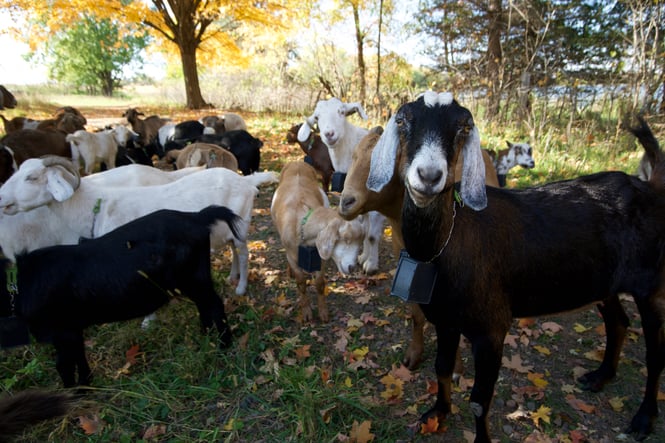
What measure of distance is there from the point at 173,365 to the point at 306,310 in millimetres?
1374

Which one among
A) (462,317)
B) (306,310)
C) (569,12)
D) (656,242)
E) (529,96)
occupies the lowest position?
(306,310)

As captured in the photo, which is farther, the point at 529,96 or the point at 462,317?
the point at 529,96

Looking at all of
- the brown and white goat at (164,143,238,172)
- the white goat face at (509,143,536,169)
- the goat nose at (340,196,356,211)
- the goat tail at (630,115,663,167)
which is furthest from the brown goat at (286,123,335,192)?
the goat tail at (630,115,663,167)

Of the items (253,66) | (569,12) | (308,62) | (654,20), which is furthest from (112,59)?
(654,20)

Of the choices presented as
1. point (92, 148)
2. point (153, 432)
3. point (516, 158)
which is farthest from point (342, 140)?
point (92, 148)

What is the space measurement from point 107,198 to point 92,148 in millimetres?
4441

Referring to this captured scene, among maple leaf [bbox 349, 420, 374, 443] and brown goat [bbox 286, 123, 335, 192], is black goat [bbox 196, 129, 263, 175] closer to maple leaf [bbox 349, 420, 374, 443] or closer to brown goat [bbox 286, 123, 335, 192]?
brown goat [bbox 286, 123, 335, 192]

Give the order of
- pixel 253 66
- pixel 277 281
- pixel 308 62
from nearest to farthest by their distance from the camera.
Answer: pixel 277 281 < pixel 308 62 < pixel 253 66

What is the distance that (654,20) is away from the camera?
838cm

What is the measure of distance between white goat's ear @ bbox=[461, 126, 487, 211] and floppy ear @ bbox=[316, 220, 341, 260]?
1895mm

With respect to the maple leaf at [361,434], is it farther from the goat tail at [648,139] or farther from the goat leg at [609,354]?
the goat tail at [648,139]

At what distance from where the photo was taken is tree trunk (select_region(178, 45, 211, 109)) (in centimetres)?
2066

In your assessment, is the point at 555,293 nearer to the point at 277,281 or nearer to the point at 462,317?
the point at 462,317

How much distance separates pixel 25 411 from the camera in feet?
5.87
